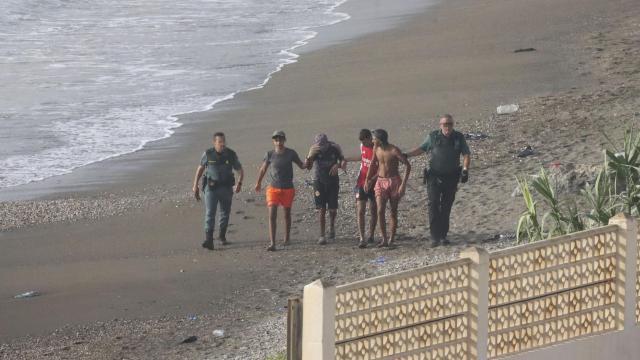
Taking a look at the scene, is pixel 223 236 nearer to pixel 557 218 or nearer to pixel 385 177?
pixel 385 177

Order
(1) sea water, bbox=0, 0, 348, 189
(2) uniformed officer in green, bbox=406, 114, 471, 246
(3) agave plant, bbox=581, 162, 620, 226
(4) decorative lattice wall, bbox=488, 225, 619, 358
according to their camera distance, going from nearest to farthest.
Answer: (4) decorative lattice wall, bbox=488, 225, 619, 358 < (3) agave plant, bbox=581, 162, 620, 226 < (2) uniformed officer in green, bbox=406, 114, 471, 246 < (1) sea water, bbox=0, 0, 348, 189

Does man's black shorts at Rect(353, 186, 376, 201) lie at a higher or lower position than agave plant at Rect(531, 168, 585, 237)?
lower

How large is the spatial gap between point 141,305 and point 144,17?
81.3 ft

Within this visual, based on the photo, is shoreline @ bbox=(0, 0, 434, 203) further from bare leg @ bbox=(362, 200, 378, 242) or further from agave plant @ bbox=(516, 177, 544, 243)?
agave plant @ bbox=(516, 177, 544, 243)

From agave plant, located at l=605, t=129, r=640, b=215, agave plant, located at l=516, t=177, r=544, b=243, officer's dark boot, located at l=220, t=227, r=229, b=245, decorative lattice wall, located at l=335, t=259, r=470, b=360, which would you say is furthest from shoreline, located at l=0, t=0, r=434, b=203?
decorative lattice wall, located at l=335, t=259, r=470, b=360

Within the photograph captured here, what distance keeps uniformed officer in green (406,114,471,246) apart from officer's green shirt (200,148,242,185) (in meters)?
2.01

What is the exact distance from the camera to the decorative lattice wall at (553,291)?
884cm

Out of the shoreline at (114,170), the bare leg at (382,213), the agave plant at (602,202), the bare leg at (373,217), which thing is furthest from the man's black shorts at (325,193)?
the shoreline at (114,170)

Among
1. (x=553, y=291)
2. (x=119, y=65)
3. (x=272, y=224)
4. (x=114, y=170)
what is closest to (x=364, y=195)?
(x=272, y=224)

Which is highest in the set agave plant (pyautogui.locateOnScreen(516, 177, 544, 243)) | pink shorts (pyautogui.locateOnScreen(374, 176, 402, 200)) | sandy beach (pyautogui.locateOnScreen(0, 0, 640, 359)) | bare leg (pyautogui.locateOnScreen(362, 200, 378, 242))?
agave plant (pyautogui.locateOnScreen(516, 177, 544, 243))

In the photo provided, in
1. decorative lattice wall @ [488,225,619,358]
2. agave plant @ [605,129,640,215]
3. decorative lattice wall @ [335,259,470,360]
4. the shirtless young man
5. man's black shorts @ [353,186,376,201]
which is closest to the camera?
decorative lattice wall @ [335,259,470,360]

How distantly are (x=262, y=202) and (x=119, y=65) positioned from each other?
504 inches

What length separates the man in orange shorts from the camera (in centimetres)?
1488

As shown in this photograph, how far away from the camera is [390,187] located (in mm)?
14516
